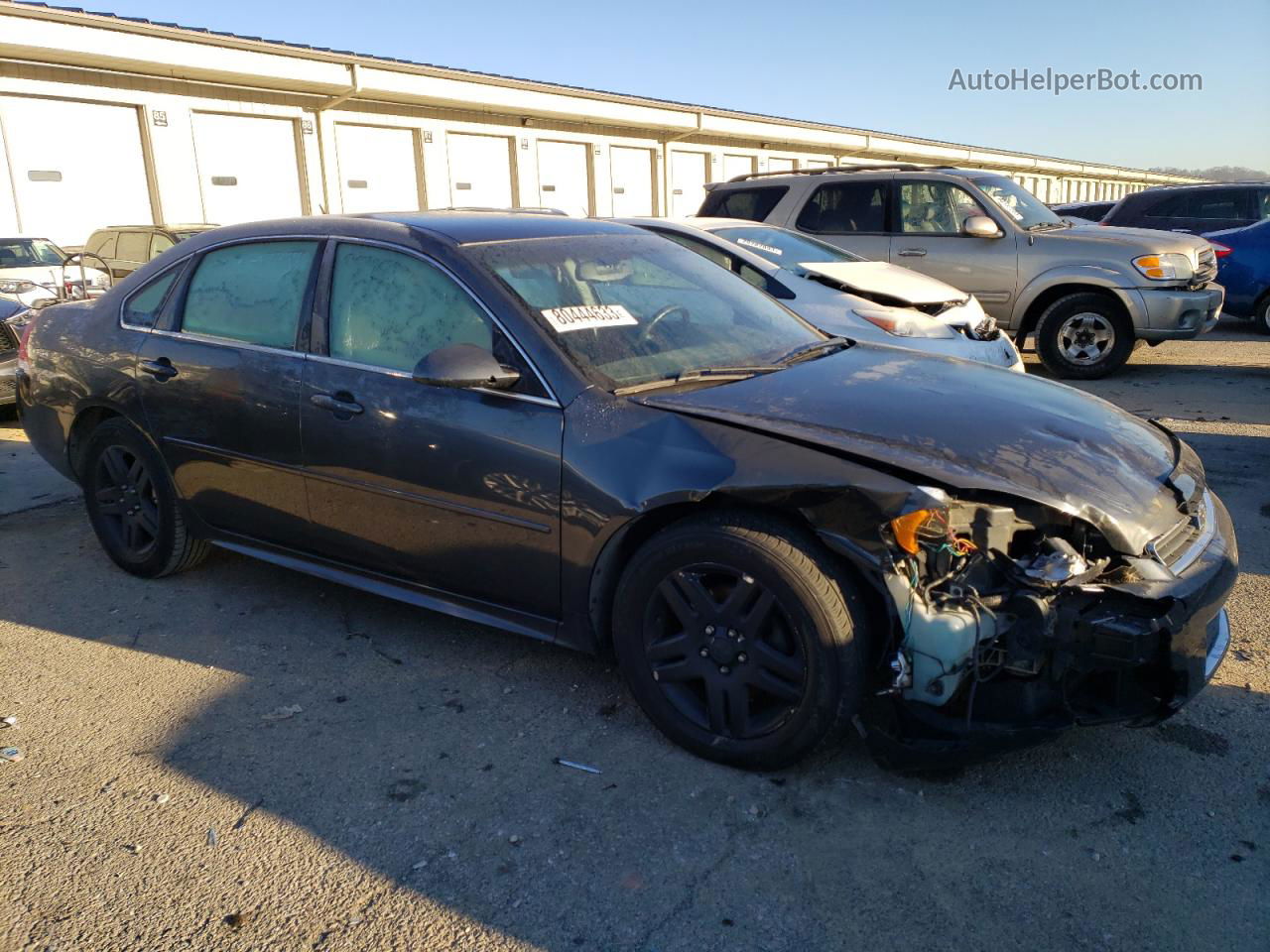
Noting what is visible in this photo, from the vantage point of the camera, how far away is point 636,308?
362cm

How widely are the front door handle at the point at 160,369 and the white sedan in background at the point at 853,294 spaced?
10.1 ft

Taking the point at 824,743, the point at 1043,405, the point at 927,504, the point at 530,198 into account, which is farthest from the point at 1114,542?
the point at 530,198

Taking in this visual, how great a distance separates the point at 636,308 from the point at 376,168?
20.4 metres

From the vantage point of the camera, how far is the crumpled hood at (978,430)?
8.87ft

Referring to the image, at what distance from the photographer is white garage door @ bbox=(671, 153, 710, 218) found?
98.8 ft

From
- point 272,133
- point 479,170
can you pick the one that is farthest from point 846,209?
point 479,170

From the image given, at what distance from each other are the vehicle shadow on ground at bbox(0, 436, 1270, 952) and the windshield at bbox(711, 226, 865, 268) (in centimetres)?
465

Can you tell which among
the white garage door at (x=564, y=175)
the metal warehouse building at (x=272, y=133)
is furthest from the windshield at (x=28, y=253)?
the white garage door at (x=564, y=175)

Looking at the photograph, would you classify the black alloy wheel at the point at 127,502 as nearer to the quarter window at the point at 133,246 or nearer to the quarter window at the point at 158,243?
the quarter window at the point at 158,243

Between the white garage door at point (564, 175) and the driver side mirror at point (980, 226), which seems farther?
the white garage door at point (564, 175)

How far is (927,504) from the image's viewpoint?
2.58 m

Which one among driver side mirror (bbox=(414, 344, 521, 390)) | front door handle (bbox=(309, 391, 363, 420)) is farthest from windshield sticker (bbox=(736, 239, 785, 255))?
driver side mirror (bbox=(414, 344, 521, 390))

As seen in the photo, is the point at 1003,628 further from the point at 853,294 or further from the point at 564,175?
the point at 564,175

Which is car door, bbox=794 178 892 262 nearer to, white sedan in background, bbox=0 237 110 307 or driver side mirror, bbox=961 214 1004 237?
driver side mirror, bbox=961 214 1004 237
